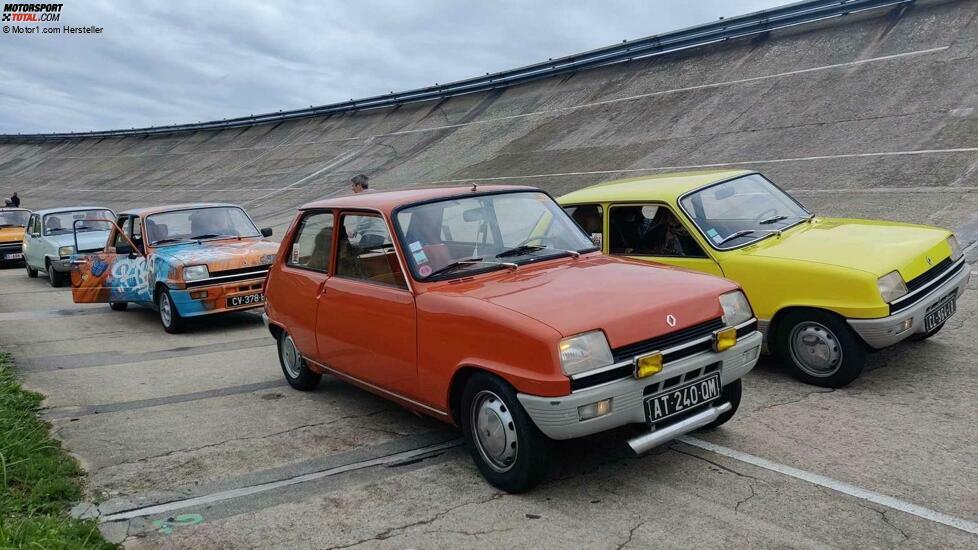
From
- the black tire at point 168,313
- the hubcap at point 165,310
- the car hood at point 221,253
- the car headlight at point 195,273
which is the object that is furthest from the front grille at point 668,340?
the hubcap at point 165,310

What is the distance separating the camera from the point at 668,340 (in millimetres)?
3730

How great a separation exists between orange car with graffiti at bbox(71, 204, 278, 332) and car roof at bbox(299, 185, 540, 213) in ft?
13.7

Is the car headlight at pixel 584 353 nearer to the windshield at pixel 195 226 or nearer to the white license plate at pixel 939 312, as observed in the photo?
the white license plate at pixel 939 312

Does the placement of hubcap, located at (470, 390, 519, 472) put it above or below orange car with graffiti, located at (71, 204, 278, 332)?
below

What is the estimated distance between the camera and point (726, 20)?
79.0ft

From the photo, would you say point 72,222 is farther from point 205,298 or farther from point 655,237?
point 655,237

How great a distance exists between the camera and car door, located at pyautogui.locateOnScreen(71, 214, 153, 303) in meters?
9.72

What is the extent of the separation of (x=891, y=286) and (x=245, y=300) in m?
7.09

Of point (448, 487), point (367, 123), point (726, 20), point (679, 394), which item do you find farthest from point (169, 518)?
point (367, 123)

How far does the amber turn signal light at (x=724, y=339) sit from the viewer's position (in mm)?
3896

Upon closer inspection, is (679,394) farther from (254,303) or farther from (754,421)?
(254,303)

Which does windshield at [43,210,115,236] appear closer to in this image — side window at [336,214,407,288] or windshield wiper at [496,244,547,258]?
side window at [336,214,407,288]

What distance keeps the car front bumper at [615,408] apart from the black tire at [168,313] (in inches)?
268

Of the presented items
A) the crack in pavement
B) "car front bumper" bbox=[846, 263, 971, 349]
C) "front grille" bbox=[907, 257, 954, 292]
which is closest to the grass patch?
the crack in pavement
